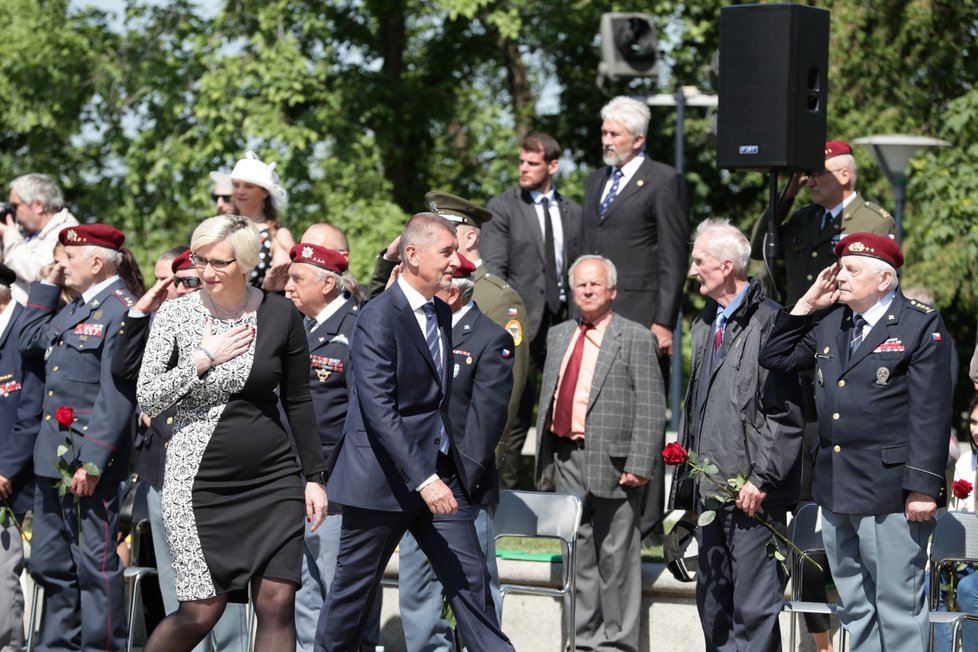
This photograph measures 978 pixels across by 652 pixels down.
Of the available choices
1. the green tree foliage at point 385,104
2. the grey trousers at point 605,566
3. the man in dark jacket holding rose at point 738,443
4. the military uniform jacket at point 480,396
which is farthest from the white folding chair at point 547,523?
the green tree foliage at point 385,104

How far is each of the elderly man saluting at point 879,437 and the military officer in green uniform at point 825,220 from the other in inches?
65.1

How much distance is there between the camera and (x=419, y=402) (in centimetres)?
668

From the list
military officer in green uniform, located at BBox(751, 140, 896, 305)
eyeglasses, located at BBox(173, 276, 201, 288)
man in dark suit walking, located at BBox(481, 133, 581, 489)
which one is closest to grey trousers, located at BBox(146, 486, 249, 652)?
eyeglasses, located at BBox(173, 276, 201, 288)

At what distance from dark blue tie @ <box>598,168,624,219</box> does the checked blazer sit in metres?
1.08

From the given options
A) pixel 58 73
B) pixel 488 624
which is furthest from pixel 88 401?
pixel 58 73

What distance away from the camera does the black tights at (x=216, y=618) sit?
20.6 ft

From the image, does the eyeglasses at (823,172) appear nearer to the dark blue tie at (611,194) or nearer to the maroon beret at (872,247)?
the dark blue tie at (611,194)

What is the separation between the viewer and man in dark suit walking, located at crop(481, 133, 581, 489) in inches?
378

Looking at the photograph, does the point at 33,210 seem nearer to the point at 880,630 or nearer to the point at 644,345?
the point at 644,345

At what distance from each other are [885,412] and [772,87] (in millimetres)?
2506

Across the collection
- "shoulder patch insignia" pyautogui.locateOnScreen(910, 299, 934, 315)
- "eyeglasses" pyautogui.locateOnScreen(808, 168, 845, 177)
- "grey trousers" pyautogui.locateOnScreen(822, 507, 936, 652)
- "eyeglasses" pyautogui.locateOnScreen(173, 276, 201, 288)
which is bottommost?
"grey trousers" pyautogui.locateOnScreen(822, 507, 936, 652)

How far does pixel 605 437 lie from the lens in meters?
8.32

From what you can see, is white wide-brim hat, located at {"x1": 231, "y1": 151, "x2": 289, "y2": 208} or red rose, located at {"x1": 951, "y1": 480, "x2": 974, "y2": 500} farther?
white wide-brim hat, located at {"x1": 231, "y1": 151, "x2": 289, "y2": 208}

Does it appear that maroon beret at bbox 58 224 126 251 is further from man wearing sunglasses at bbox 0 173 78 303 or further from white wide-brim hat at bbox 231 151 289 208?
man wearing sunglasses at bbox 0 173 78 303
